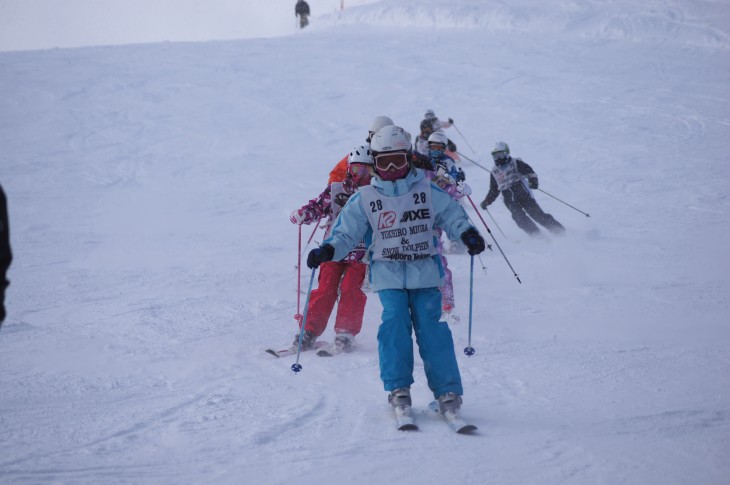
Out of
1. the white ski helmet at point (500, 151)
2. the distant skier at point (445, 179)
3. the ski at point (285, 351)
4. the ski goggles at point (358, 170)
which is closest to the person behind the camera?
the ski at point (285, 351)

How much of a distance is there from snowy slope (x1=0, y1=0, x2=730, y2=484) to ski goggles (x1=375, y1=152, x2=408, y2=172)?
1483mm

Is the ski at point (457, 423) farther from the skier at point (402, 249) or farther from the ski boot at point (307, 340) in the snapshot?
the ski boot at point (307, 340)

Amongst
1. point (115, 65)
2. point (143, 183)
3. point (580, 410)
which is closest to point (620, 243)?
point (580, 410)

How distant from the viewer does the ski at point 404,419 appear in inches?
147

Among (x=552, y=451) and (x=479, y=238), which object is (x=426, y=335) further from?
(x=552, y=451)

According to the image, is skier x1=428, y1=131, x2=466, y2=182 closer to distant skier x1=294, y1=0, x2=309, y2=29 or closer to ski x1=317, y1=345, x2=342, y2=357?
ski x1=317, y1=345, x2=342, y2=357

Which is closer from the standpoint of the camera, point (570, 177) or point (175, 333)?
point (175, 333)

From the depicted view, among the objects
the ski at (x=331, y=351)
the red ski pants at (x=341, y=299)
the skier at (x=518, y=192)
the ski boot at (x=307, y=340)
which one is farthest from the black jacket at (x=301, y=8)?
the ski at (x=331, y=351)

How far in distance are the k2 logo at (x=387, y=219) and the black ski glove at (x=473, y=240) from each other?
1.40ft

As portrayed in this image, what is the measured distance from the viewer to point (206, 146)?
17641 millimetres

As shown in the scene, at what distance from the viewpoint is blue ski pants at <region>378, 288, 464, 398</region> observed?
3938 mm

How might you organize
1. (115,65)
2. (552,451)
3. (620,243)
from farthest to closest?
1. (115,65)
2. (620,243)
3. (552,451)

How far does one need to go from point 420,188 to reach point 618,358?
7.50 ft

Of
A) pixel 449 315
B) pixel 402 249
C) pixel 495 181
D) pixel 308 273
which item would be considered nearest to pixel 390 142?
pixel 402 249
